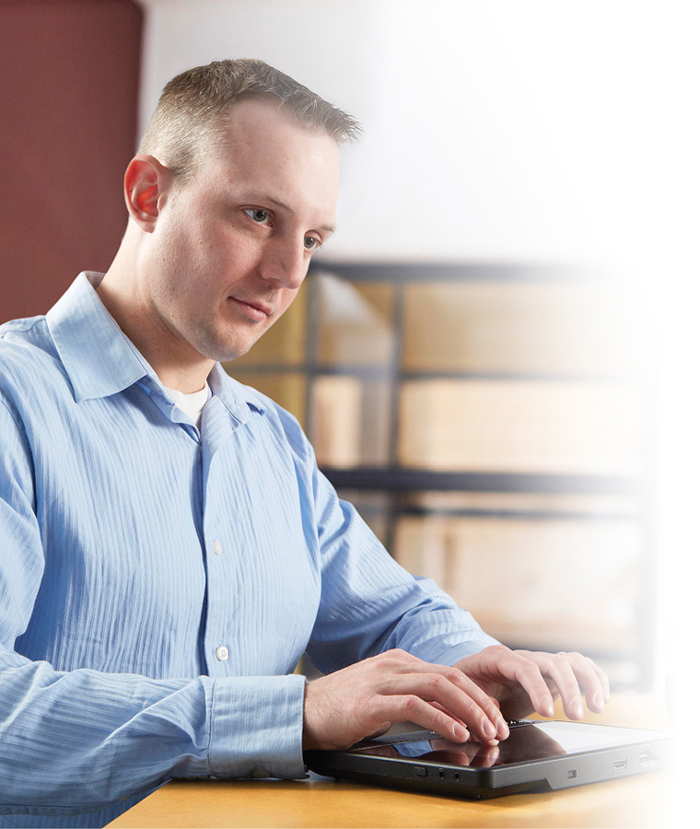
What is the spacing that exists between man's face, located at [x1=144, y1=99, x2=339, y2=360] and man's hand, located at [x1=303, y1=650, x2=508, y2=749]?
0.46 m

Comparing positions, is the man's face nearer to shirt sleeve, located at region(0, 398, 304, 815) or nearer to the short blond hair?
the short blond hair

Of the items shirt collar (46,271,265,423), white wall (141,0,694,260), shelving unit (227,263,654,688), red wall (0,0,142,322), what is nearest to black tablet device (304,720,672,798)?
shirt collar (46,271,265,423)

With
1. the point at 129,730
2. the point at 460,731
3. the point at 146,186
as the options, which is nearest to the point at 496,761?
the point at 460,731

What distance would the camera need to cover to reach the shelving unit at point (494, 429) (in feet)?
12.9

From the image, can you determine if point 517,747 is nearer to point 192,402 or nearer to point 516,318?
point 192,402

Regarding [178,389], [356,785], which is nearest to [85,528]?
[178,389]

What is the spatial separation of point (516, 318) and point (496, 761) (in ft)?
12.6

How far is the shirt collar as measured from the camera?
907 mm

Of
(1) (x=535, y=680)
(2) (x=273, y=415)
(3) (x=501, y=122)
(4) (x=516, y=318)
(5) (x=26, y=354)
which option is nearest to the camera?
(1) (x=535, y=680)

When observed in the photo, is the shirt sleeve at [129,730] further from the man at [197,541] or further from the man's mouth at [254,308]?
the man's mouth at [254,308]

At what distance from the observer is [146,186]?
1.02m

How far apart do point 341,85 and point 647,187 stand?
141cm

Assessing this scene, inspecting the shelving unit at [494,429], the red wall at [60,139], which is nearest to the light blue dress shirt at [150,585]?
the red wall at [60,139]

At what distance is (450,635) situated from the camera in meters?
0.97
